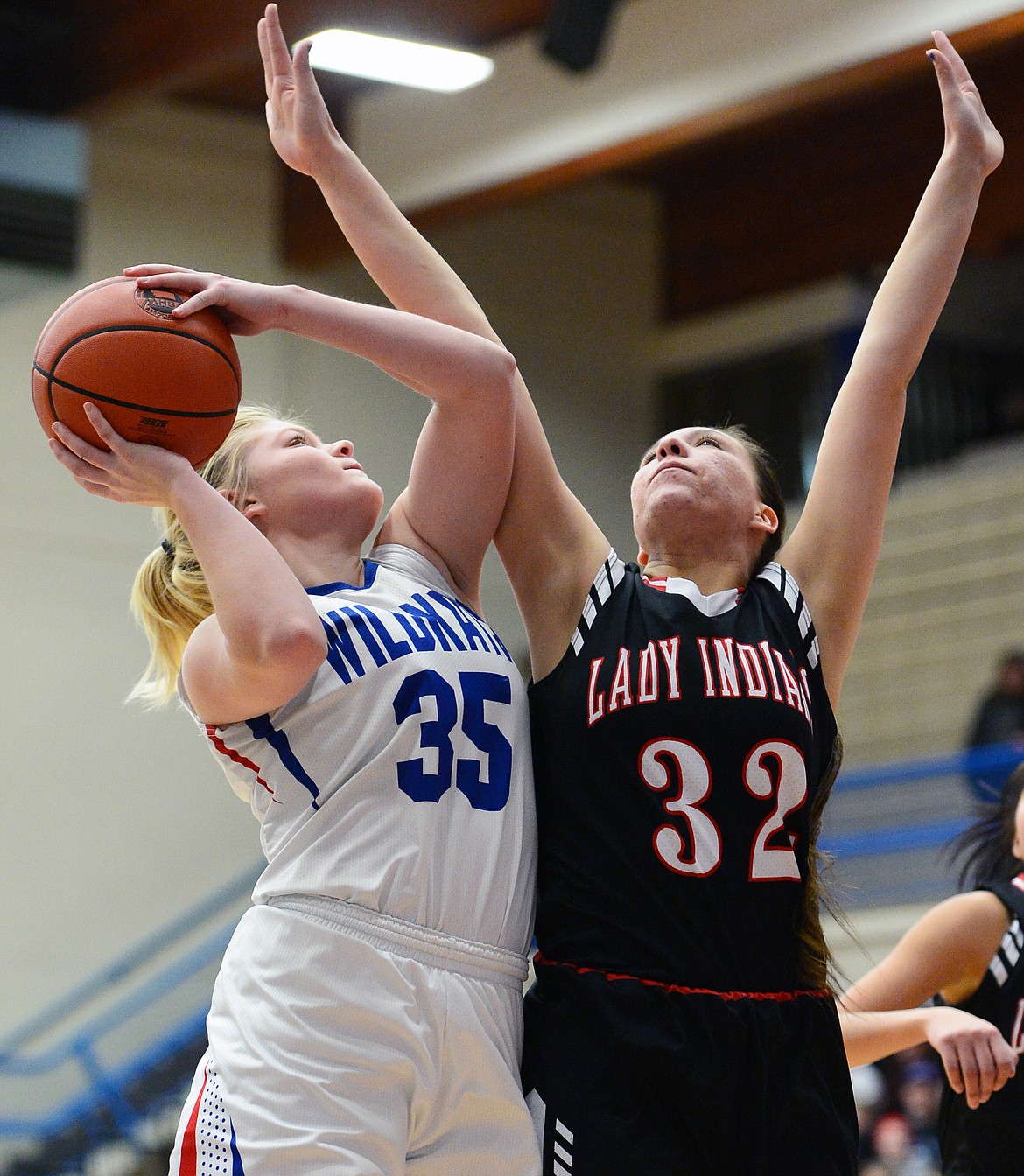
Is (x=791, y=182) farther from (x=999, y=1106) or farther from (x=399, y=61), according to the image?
(x=999, y=1106)

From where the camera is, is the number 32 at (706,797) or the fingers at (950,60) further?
the fingers at (950,60)

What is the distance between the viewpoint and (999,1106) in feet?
11.5

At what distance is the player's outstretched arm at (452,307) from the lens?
2.92m

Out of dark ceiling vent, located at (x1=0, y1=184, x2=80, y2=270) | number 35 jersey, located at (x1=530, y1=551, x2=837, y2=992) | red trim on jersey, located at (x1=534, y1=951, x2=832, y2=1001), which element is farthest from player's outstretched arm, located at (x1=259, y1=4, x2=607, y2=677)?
dark ceiling vent, located at (x1=0, y1=184, x2=80, y2=270)

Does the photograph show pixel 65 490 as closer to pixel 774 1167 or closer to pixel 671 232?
pixel 671 232

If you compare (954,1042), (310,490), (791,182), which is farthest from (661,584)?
(791,182)

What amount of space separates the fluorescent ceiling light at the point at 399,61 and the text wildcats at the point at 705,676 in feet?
25.2

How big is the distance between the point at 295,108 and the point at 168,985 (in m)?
7.99

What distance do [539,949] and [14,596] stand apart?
351 inches

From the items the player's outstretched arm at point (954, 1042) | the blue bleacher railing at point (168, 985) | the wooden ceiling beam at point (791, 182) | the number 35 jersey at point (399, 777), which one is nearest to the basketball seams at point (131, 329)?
the number 35 jersey at point (399, 777)

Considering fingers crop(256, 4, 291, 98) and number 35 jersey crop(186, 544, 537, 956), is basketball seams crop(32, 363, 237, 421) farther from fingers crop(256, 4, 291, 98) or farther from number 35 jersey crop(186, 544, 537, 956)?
fingers crop(256, 4, 291, 98)

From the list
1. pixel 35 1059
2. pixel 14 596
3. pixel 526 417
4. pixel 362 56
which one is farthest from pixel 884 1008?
pixel 14 596

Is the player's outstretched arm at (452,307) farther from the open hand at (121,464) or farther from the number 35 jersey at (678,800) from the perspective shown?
the open hand at (121,464)

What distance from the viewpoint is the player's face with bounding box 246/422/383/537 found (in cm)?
276
